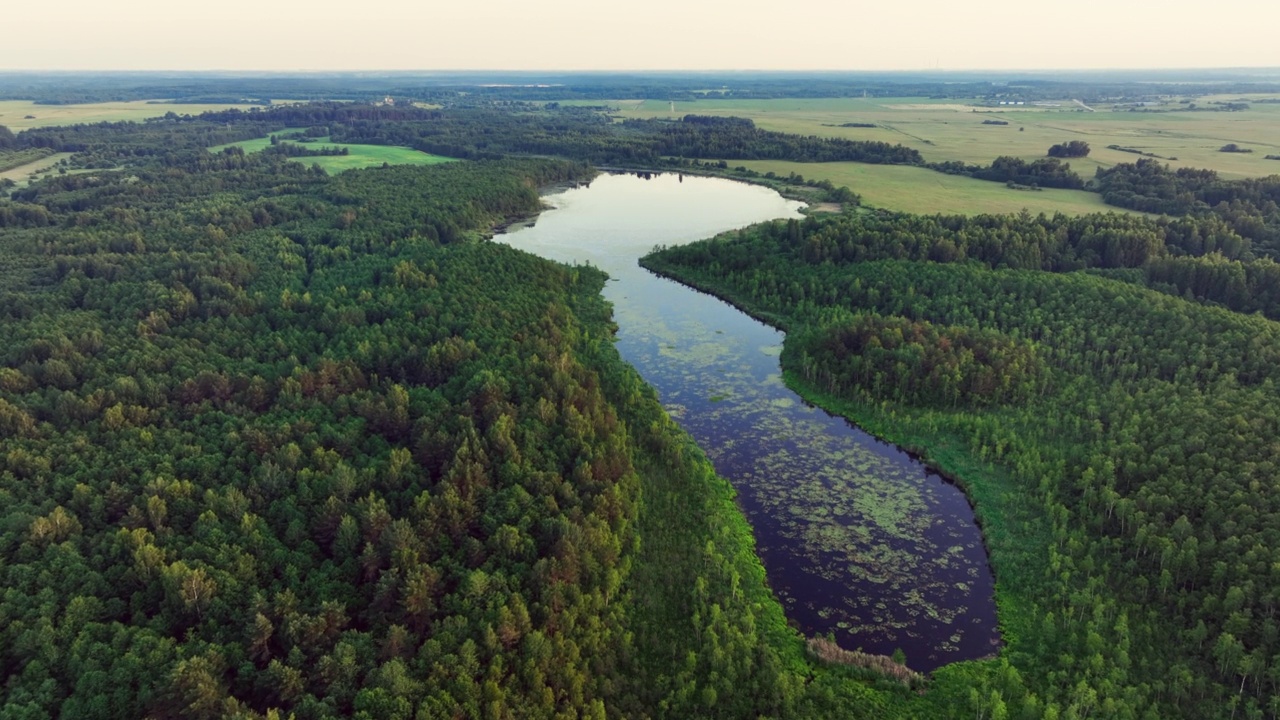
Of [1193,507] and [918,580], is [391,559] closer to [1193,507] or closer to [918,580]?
[918,580]

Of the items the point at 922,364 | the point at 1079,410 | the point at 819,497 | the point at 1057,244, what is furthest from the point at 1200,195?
the point at 819,497

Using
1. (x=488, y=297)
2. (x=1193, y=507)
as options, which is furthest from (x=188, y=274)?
(x=1193, y=507)

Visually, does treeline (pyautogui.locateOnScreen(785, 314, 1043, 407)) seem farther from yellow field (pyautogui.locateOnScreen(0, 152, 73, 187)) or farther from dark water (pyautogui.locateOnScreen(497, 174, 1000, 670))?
yellow field (pyautogui.locateOnScreen(0, 152, 73, 187))

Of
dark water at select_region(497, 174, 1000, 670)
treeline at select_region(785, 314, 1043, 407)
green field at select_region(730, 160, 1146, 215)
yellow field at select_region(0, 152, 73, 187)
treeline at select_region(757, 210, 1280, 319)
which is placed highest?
yellow field at select_region(0, 152, 73, 187)

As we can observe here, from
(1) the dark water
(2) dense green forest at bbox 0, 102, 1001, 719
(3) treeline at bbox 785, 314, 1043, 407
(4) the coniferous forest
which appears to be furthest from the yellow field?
(3) treeline at bbox 785, 314, 1043, 407

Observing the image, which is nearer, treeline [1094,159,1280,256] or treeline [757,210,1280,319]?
treeline [757,210,1280,319]

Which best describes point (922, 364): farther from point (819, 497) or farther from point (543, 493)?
point (543, 493)

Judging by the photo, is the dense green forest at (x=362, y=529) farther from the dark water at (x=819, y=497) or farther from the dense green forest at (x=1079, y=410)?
the dense green forest at (x=1079, y=410)

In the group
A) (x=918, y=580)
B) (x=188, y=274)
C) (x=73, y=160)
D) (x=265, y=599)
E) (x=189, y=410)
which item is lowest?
(x=918, y=580)

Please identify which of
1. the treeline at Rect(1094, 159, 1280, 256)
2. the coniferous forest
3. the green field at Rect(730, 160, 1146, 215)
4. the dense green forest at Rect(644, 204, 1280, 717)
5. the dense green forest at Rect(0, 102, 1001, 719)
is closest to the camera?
the dense green forest at Rect(0, 102, 1001, 719)
